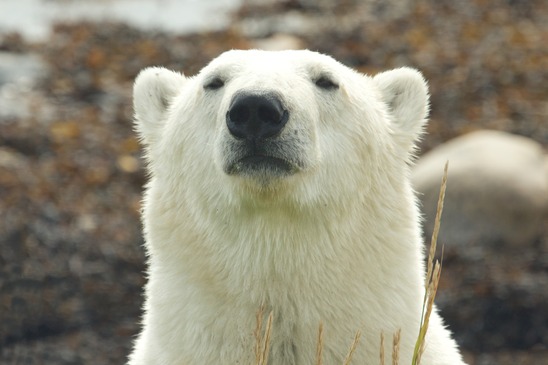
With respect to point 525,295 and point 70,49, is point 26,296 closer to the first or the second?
point 525,295

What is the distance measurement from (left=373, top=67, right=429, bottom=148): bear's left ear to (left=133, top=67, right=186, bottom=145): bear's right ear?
973 millimetres

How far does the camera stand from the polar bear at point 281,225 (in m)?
4.06

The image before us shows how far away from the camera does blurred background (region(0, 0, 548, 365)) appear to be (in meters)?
8.11

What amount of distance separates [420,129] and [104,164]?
5.68m

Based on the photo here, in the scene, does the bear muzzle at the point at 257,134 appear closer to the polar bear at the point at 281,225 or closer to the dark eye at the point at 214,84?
the polar bear at the point at 281,225

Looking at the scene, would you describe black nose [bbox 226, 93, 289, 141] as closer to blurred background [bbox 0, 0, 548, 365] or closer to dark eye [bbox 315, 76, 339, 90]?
dark eye [bbox 315, 76, 339, 90]

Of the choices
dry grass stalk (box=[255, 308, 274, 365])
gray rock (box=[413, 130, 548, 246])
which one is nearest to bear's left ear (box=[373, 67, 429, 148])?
dry grass stalk (box=[255, 308, 274, 365])

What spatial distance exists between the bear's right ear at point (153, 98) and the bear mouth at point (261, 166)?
3.26 feet

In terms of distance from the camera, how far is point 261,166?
13.2 feet

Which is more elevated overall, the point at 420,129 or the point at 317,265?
the point at 420,129

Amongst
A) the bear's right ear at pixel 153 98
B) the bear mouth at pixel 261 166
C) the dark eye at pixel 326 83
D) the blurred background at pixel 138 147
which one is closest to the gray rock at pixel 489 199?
the blurred background at pixel 138 147

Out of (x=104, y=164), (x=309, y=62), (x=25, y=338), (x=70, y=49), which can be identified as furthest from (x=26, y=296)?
(x=70, y=49)

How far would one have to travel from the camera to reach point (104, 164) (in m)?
10.1

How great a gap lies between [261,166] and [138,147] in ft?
21.6
